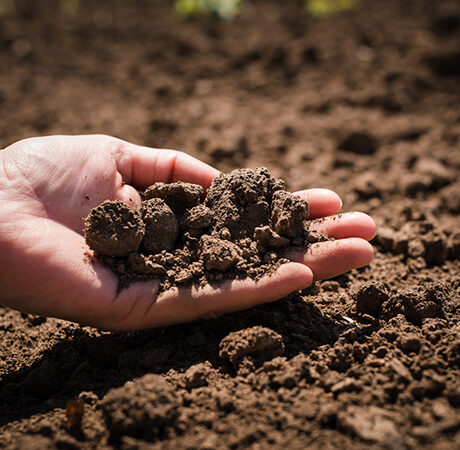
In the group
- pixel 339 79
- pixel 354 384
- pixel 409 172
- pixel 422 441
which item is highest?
pixel 339 79

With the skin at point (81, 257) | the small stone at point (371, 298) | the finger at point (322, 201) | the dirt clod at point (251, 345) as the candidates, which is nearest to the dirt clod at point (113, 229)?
the skin at point (81, 257)

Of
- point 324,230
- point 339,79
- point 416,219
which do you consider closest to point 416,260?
point 416,219

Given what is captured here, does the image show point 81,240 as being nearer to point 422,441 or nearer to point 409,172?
point 422,441

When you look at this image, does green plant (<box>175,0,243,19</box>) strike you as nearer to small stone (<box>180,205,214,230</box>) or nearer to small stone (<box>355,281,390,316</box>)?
small stone (<box>180,205,214,230</box>)

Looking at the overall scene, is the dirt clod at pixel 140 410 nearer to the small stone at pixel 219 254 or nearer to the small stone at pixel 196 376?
the small stone at pixel 196 376

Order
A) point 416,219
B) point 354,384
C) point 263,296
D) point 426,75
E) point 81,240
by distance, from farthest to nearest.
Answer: point 426,75 → point 416,219 → point 81,240 → point 263,296 → point 354,384

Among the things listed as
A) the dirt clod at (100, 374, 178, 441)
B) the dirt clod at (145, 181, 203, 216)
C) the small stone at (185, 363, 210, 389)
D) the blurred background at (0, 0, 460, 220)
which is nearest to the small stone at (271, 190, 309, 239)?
the dirt clod at (145, 181, 203, 216)

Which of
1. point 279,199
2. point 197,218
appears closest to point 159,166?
point 197,218
